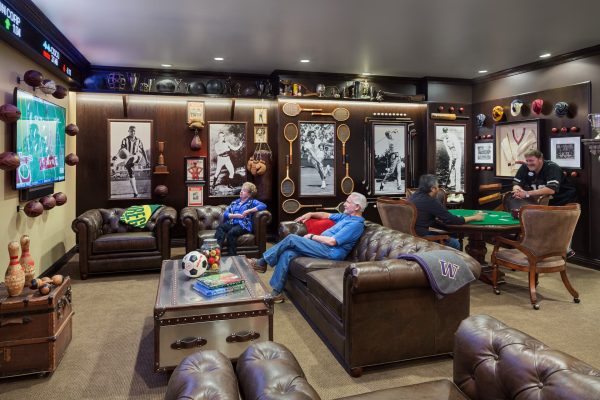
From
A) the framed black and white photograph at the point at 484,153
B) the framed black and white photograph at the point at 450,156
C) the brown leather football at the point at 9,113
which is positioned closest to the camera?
the brown leather football at the point at 9,113

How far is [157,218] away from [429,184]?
3.55 meters

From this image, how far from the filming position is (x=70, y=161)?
5992 mm

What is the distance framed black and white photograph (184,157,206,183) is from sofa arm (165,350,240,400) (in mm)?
5914

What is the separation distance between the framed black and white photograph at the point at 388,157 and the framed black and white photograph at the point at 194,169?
122 inches

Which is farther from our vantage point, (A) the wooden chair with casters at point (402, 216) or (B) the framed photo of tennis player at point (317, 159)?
(B) the framed photo of tennis player at point (317, 159)

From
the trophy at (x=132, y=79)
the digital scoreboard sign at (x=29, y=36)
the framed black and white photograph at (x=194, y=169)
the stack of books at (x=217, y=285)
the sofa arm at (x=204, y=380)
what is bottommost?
the stack of books at (x=217, y=285)

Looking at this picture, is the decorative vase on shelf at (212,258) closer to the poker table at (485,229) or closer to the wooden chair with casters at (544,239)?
the poker table at (485,229)

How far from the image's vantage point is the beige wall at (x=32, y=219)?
4.12 m

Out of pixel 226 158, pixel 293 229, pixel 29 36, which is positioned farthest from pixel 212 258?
pixel 226 158

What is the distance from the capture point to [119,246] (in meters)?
5.45

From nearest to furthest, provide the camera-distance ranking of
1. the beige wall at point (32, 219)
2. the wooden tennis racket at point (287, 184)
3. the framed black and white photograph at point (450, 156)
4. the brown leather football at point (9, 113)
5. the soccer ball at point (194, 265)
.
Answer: the soccer ball at point (194, 265) < the brown leather football at point (9, 113) < the beige wall at point (32, 219) < the wooden tennis racket at point (287, 184) < the framed black and white photograph at point (450, 156)

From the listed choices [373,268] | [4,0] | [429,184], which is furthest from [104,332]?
[429,184]

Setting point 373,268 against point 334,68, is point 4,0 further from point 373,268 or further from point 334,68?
point 334,68

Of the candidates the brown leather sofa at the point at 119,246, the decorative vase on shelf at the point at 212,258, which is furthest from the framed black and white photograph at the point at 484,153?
the decorative vase on shelf at the point at 212,258
